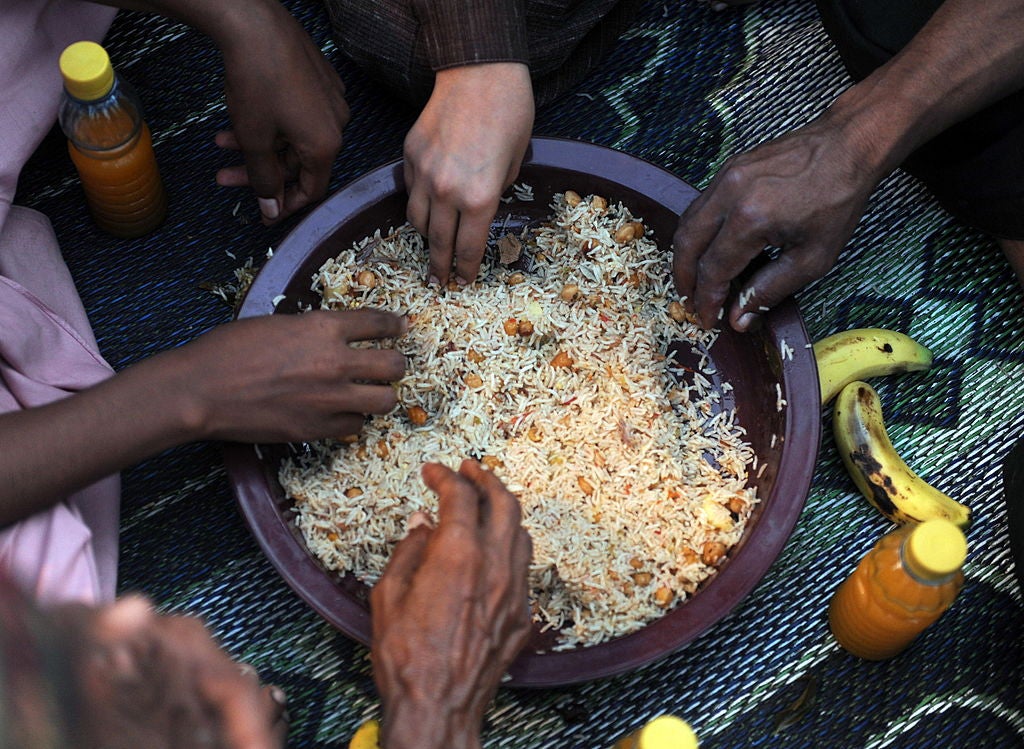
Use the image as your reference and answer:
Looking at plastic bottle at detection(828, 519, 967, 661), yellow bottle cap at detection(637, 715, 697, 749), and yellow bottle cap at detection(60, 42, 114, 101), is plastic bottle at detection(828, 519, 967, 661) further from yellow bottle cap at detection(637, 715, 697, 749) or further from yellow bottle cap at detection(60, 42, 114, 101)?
yellow bottle cap at detection(60, 42, 114, 101)

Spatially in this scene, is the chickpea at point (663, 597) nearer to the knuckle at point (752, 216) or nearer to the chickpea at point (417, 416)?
the chickpea at point (417, 416)

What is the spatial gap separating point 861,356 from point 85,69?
5.00 ft

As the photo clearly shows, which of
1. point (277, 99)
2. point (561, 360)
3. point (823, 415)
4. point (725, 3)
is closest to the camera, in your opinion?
point (277, 99)

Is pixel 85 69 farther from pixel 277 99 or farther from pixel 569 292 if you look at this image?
pixel 569 292

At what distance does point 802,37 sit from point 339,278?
1.31 m

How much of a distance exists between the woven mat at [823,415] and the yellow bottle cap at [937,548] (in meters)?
0.44

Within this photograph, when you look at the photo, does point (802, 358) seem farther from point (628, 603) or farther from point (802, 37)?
point (802, 37)

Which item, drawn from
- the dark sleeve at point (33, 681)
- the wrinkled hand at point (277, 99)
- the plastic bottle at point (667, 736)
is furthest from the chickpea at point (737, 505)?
the dark sleeve at point (33, 681)

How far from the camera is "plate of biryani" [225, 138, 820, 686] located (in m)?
1.62

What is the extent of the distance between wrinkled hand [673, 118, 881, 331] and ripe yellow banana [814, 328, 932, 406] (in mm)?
324

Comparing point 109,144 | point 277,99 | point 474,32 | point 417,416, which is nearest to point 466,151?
point 474,32

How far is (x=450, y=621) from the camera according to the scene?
1276 mm

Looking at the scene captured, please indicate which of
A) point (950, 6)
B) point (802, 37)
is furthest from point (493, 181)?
point (802, 37)

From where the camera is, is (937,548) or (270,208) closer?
(937,548)
